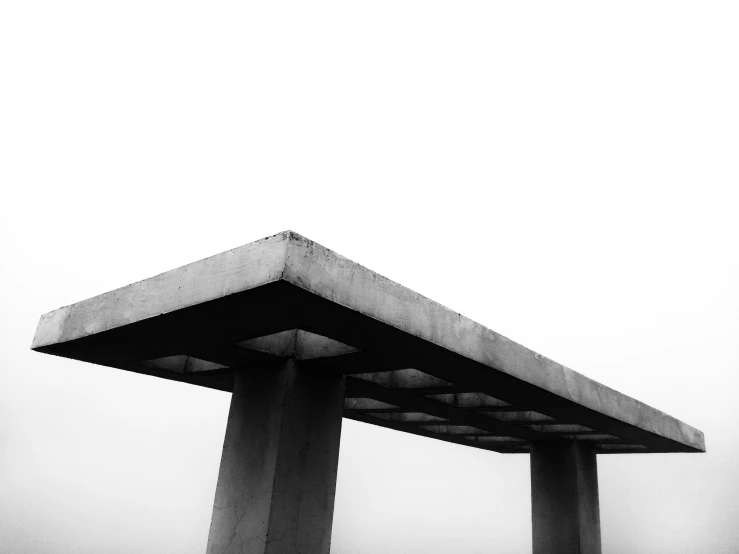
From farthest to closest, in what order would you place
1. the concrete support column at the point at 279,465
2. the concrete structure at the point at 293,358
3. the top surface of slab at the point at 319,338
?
the concrete support column at the point at 279,465, the concrete structure at the point at 293,358, the top surface of slab at the point at 319,338

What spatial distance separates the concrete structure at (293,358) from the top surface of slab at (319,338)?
0.07 feet

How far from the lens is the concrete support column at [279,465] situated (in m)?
8.48

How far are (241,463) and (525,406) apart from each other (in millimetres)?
5855

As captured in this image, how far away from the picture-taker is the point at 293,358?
30.6ft

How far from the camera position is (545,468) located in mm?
17312

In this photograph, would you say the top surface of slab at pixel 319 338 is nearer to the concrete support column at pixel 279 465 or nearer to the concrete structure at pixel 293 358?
the concrete structure at pixel 293 358

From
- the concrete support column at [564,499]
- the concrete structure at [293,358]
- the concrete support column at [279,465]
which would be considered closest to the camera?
the concrete structure at [293,358]

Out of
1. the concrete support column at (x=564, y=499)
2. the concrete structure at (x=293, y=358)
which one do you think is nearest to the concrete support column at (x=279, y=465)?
the concrete structure at (x=293, y=358)

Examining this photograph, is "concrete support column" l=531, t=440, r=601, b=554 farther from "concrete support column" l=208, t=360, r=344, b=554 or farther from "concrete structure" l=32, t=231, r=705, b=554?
"concrete support column" l=208, t=360, r=344, b=554

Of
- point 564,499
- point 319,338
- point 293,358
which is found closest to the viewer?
point 319,338

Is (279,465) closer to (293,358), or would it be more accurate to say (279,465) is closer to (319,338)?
(293,358)

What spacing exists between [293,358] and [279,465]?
1602 millimetres

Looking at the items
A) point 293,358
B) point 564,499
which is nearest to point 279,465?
point 293,358

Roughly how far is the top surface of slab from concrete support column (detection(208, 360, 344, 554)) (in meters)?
0.46
